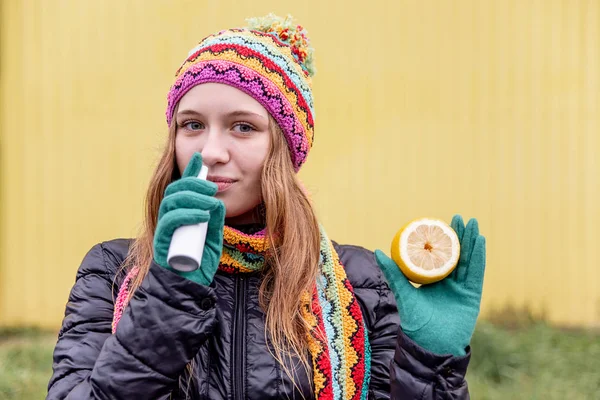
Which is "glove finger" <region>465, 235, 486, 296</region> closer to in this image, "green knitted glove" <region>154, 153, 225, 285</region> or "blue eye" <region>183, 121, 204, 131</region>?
"green knitted glove" <region>154, 153, 225, 285</region>

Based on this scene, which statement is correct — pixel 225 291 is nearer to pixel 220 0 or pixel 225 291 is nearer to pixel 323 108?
pixel 323 108

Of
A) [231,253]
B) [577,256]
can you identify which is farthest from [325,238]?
[577,256]

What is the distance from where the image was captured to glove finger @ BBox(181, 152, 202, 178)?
1460mm

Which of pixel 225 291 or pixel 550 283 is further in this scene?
pixel 550 283

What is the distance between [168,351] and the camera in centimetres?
137

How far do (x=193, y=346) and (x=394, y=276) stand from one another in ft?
1.60

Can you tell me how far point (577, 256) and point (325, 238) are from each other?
309cm

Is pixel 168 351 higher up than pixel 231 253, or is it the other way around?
pixel 231 253

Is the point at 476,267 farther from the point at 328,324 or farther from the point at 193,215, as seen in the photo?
the point at 193,215

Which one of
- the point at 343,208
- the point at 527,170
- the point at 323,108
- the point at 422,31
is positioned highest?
the point at 422,31

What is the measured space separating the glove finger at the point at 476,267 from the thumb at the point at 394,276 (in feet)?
0.45

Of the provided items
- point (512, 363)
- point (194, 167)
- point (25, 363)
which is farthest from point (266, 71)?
point (25, 363)

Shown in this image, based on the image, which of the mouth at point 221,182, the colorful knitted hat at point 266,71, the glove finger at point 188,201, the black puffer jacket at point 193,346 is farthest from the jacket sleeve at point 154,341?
the colorful knitted hat at point 266,71

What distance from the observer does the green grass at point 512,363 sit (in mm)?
3545
